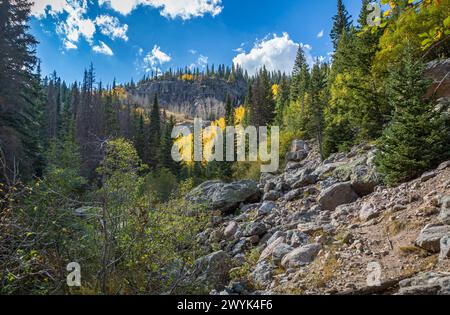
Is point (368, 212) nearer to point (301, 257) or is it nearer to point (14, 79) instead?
point (301, 257)

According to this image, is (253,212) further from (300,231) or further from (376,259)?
(376,259)

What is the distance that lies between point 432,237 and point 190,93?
173726 millimetres

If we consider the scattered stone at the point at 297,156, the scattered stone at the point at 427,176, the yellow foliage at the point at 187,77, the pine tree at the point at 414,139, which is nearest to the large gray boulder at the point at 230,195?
the pine tree at the point at 414,139

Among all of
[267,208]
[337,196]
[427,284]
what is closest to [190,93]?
[267,208]

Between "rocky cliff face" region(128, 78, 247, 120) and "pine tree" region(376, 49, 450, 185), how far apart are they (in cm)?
14770

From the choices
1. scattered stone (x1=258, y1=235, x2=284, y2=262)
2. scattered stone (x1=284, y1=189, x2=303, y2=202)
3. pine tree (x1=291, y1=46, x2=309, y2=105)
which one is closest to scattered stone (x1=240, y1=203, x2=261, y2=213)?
scattered stone (x1=284, y1=189, x2=303, y2=202)

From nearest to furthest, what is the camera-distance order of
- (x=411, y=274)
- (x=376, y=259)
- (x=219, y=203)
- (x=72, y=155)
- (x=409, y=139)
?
(x=411, y=274), (x=376, y=259), (x=409, y=139), (x=219, y=203), (x=72, y=155)

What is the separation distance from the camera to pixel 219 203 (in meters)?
16.7

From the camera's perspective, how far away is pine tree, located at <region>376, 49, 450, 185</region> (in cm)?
905

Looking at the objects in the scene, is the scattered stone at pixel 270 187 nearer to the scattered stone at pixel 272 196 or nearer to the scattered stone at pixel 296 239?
the scattered stone at pixel 272 196

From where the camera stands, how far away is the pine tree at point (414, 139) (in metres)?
9.05

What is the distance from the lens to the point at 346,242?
7.12m
